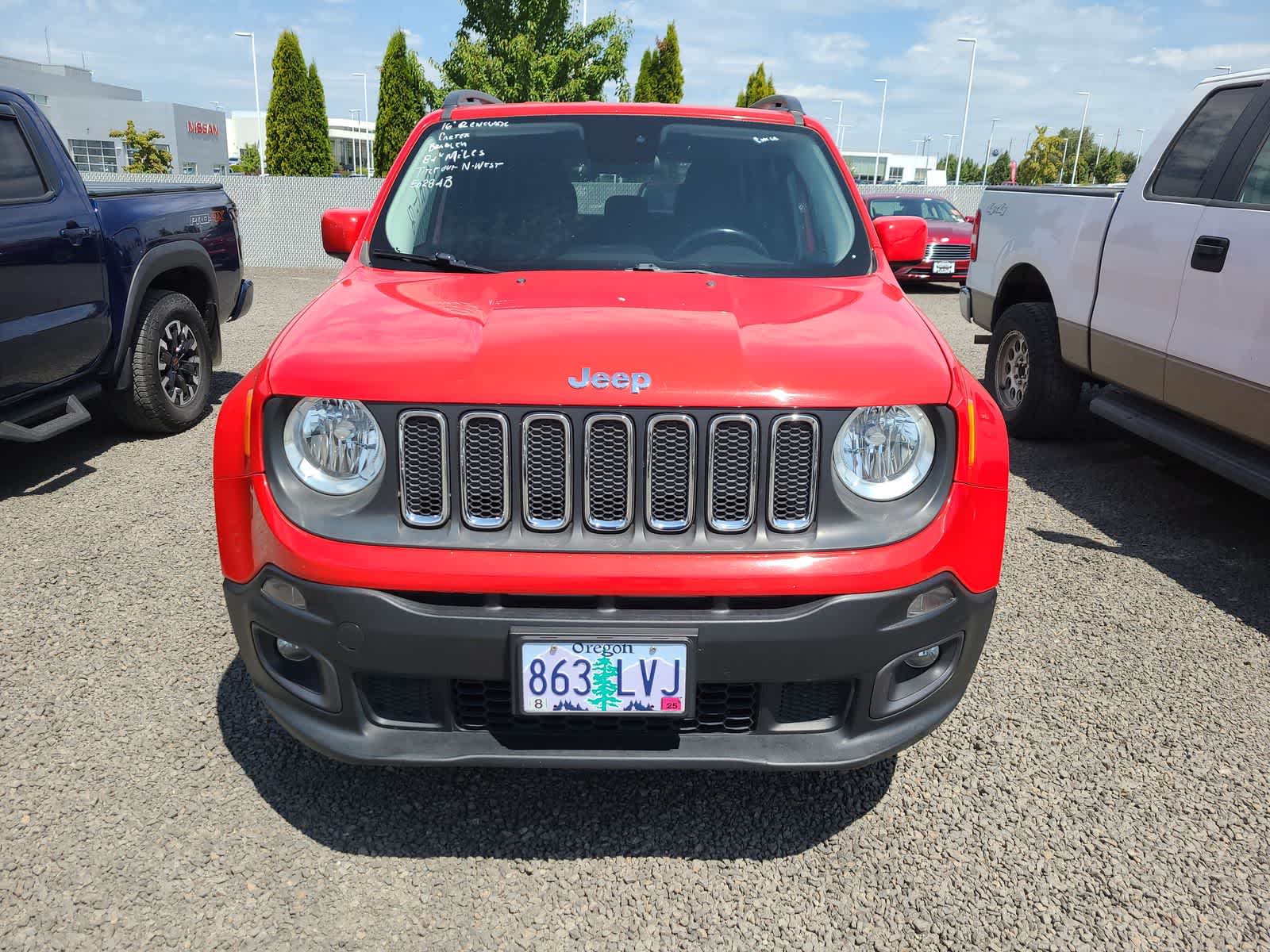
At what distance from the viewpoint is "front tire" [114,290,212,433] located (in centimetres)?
575

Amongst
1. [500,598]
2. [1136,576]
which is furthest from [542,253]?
[1136,576]

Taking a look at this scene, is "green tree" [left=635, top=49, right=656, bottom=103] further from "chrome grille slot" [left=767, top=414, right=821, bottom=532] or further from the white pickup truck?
"chrome grille slot" [left=767, top=414, right=821, bottom=532]

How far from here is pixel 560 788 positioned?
2.63m

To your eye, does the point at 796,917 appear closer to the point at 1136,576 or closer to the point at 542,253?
the point at 542,253

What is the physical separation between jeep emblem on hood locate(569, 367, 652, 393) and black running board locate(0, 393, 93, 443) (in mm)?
3658

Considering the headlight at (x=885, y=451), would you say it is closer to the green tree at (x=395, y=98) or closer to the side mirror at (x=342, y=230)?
the side mirror at (x=342, y=230)

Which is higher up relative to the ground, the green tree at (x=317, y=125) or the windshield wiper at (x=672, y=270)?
the green tree at (x=317, y=125)

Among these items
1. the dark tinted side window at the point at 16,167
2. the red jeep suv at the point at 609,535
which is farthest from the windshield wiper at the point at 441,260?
the dark tinted side window at the point at 16,167

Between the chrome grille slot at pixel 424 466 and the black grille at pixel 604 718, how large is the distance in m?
0.38

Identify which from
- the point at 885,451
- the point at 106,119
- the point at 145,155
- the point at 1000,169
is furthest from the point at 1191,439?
the point at 1000,169

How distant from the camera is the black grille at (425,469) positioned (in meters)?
2.06

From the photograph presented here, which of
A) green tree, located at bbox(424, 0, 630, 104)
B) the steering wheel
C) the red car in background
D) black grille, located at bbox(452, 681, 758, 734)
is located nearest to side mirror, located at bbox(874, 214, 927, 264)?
the steering wheel

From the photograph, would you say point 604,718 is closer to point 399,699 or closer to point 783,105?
point 399,699

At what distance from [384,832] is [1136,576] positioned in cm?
328
